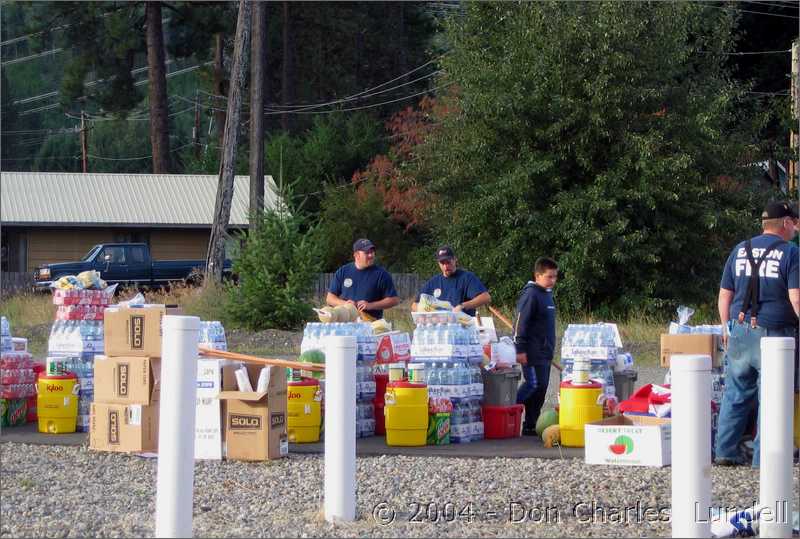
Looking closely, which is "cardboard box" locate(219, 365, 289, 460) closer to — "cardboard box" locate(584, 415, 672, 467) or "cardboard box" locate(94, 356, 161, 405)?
"cardboard box" locate(94, 356, 161, 405)

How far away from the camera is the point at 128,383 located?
10414mm

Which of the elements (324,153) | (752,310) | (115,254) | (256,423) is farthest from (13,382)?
(324,153)

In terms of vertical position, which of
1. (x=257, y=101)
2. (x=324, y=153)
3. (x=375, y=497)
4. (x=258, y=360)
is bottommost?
(x=375, y=497)

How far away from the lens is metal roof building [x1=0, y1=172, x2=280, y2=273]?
40062 millimetres

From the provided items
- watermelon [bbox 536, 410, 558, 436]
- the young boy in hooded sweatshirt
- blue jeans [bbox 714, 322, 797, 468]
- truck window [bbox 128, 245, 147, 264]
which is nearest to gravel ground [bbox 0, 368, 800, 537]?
blue jeans [bbox 714, 322, 797, 468]

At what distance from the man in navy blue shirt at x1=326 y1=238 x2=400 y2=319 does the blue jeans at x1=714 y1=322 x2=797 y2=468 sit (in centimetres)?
391

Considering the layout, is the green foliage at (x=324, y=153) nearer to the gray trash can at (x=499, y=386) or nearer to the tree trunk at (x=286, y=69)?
the tree trunk at (x=286, y=69)

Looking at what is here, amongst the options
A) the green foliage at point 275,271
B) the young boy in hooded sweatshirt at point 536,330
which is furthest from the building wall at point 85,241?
the young boy in hooded sweatshirt at point 536,330

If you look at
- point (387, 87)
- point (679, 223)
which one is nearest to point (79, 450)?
point (679, 223)

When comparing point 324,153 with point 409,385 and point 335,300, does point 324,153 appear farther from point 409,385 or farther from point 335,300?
point 409,385

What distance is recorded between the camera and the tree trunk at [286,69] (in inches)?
2041

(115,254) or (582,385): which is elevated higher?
(115,254)

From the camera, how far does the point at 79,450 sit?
34.4ft

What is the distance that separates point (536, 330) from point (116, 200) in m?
32.3
